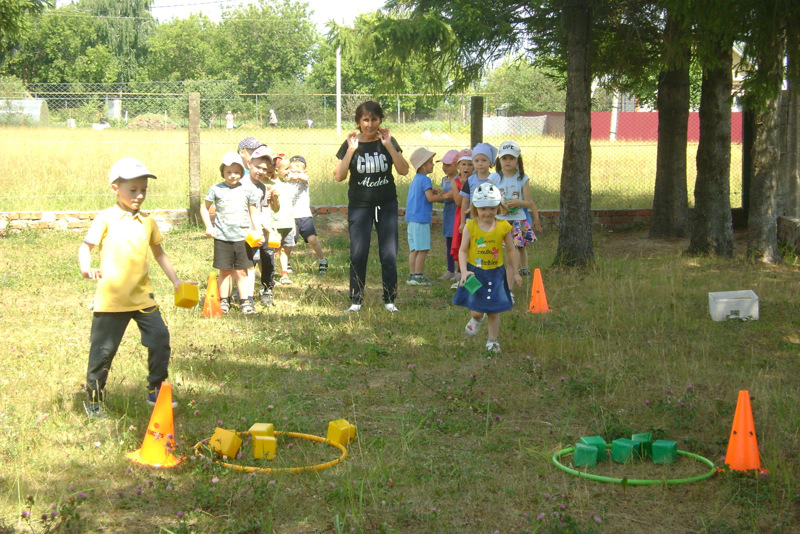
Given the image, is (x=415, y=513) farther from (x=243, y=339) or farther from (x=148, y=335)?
(x=243, y=339)

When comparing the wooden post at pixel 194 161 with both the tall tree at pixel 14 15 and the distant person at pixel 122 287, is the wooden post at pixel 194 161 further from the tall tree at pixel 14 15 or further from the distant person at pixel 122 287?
the distant person at pixel 122 287

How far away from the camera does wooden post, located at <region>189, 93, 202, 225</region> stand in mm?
14109

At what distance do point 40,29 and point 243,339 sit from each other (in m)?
64.2

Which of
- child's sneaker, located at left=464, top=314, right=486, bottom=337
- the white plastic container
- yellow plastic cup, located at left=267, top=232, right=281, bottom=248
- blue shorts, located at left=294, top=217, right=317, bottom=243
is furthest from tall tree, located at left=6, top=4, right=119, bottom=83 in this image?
the white plastic container

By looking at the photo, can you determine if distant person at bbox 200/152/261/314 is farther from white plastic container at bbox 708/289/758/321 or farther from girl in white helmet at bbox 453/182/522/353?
white plastic container at bbox 708/289/758/321

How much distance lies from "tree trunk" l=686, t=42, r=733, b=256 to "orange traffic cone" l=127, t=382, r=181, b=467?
8.56 meters

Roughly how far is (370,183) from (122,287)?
3310 millimetres

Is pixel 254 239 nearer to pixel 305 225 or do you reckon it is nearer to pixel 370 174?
pixel 370 174

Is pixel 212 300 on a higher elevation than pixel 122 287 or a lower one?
lower

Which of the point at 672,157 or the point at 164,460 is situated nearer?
the point at 164,460

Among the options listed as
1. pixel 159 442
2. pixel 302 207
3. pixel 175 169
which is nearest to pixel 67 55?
pixel 175 169

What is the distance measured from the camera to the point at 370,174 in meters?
7.73

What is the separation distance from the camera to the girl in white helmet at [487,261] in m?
6.47

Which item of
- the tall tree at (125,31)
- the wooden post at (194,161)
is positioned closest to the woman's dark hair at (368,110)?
the wooden post at (194,161)
